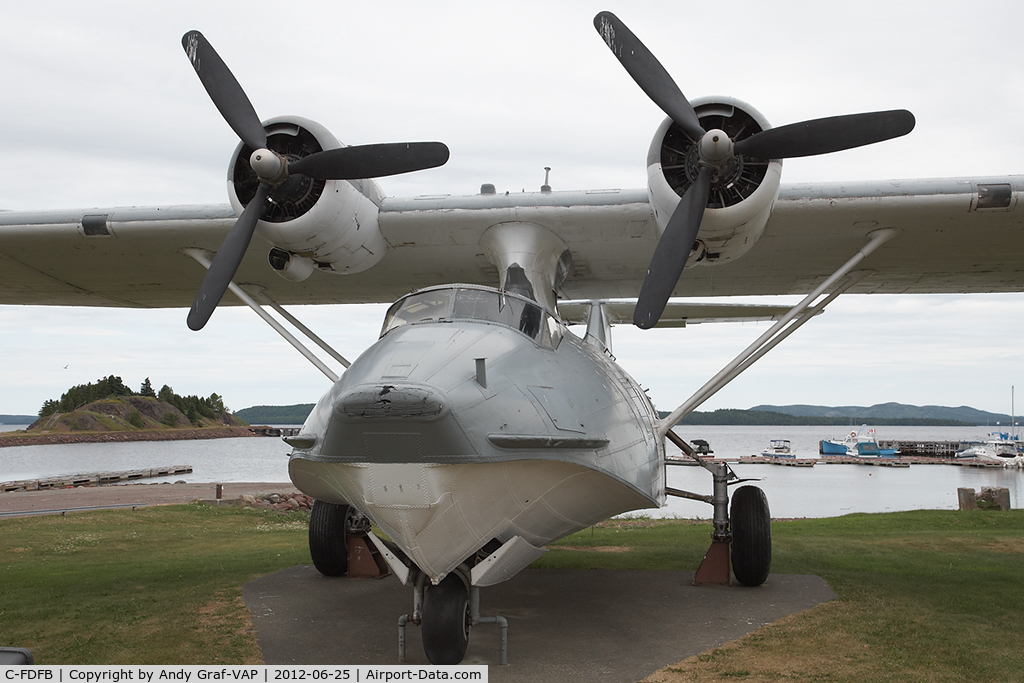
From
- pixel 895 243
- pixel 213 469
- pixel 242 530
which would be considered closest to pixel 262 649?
pixel 895 243

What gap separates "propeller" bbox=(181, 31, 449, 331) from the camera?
21.3 feet

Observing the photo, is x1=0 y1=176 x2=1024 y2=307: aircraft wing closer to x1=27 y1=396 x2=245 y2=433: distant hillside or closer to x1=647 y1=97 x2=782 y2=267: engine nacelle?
x1=647 y1=97 x2=782 y2=267: engine nacelle

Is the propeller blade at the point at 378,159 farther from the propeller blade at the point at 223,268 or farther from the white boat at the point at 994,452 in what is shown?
the white boat at the point at 994,452

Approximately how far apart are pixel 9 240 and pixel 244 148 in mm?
3343

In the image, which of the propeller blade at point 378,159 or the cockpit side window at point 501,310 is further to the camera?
the propeller blade at point 378,159

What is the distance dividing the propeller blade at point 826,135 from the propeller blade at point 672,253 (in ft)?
1.59

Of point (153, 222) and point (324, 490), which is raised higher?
point (153, 222)

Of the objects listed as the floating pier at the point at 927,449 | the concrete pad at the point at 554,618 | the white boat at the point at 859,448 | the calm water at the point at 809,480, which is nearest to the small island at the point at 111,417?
the calm water at the point at 809,480

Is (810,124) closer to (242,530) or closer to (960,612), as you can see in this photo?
(960,612)

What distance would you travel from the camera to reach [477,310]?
553 centimetres

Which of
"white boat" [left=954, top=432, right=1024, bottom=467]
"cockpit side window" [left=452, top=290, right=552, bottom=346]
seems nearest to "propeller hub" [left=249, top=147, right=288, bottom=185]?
"cockpit side window" [left=452, top=290, right=552, bottom=346]

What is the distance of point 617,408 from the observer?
19.8ft

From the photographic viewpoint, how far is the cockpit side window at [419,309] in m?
5.56

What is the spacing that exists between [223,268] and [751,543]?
5736 mm
